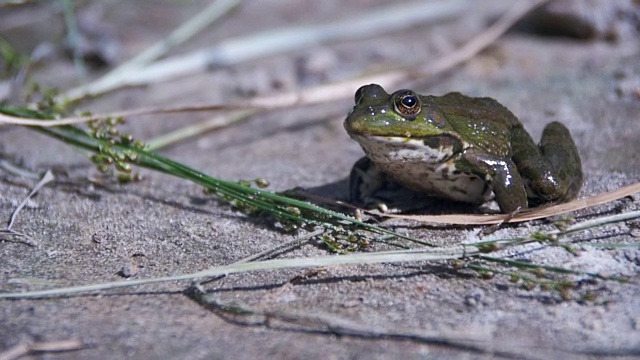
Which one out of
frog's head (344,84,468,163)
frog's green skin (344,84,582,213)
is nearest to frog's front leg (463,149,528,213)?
frog's green skin (344,84,582,213)

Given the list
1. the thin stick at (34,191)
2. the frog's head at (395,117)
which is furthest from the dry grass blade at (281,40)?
the frog's head at (395,117)

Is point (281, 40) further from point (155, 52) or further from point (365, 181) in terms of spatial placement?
point (365, 181)

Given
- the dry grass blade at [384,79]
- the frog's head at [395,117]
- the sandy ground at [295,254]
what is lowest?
the sandy ground at [295,254]

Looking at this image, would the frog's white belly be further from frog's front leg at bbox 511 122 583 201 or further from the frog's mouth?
frog's front leg at bbox 511 122 583 201

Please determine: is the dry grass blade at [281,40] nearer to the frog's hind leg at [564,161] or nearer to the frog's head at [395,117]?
the frog's head at [395,117]

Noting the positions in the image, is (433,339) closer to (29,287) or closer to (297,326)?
(297,326)
